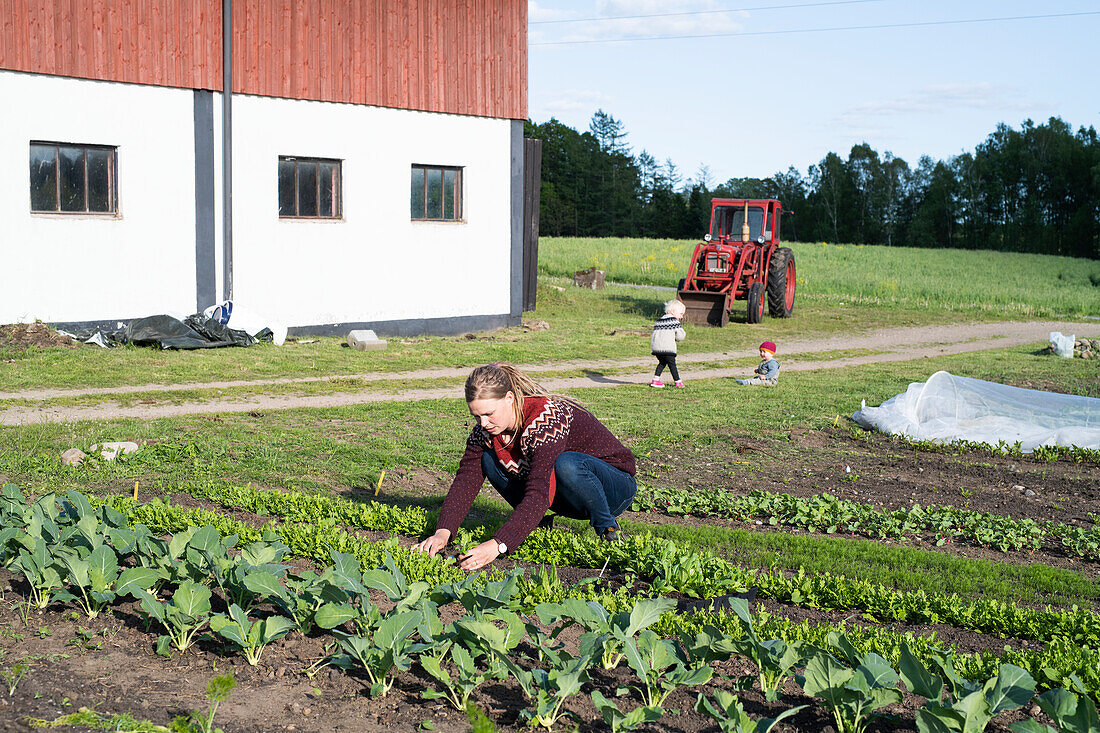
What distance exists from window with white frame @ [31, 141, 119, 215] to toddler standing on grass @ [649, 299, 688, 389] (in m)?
8.83

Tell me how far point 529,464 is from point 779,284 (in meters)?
17.4

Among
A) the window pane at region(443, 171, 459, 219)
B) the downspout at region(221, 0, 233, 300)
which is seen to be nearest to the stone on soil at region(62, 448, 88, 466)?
the downspout at region(221, 0, 233, 300)

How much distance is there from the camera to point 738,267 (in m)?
20.1

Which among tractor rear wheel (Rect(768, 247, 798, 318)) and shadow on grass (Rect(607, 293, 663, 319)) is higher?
tractor rear wheel (Rect(768, 247, 798, 318))

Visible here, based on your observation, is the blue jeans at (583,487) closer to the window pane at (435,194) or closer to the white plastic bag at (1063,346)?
the white plastic bag at (1063,346)

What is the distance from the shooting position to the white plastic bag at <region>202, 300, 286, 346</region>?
50.5ft

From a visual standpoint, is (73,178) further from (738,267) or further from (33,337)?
(738,267)

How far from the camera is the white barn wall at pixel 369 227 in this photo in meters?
16.3

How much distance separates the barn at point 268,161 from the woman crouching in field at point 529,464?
1174cm

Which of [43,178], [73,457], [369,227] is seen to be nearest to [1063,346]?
[369,227]

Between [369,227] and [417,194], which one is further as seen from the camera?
[417,194]

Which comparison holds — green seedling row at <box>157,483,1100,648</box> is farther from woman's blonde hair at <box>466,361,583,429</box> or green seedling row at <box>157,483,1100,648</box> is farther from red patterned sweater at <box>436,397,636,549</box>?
woman's blonde hair at <box>466,361,583,429</box>

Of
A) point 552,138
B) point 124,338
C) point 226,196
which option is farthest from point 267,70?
point 552,138

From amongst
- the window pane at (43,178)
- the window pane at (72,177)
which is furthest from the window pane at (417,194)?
the window pane at (43,178)
